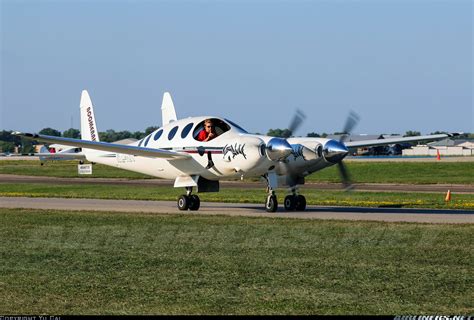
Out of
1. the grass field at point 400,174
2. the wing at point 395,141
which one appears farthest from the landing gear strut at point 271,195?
the grass field at point 400,174

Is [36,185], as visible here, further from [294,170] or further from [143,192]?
[294,170]

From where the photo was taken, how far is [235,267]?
16.2m

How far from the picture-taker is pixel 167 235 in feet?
72.3

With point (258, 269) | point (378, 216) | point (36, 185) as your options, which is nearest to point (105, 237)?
point (258, 269)

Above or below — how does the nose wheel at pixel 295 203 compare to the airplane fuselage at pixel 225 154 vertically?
below

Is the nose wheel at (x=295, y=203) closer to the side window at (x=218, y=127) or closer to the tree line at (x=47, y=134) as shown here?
the side window at (x=218, y=127)

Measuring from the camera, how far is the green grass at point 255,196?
35219 mm

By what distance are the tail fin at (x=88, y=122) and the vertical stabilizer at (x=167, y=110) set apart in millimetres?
4110

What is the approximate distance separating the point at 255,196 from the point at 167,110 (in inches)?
272

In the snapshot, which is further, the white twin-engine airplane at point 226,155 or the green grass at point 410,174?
the green grass at point 410,174

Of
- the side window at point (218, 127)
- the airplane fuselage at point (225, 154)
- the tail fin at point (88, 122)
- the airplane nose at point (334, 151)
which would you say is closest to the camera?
the airplane nose at point (334, 151)

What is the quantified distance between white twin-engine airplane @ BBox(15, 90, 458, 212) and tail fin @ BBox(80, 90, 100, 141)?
15.6 feet

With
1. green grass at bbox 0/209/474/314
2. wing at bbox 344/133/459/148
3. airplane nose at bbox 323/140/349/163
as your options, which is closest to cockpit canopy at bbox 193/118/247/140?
airplane nose at bbox 323/140/349/163

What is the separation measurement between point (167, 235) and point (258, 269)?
6.51 m
